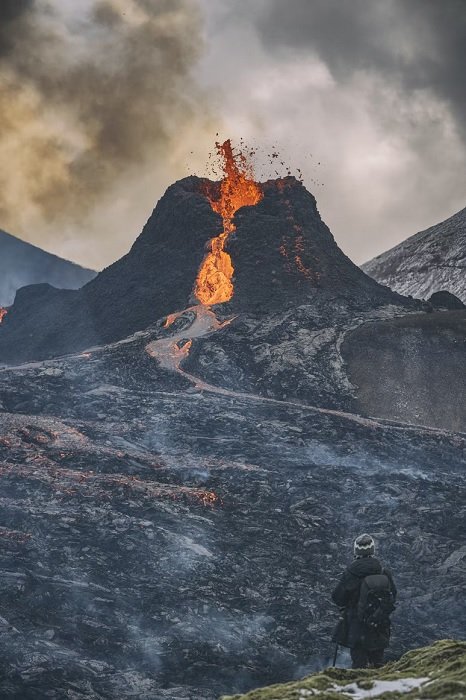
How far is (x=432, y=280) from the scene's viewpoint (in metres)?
140

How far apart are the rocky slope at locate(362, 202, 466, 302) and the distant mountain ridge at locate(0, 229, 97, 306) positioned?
239 ft

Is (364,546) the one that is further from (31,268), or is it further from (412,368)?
(31,268)

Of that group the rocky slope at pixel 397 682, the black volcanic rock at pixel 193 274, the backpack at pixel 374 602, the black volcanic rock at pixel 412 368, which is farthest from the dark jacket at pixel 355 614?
the black volcanic rock at pixel 193 274

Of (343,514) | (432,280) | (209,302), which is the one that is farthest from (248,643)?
(432,280)

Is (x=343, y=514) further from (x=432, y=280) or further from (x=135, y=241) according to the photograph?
(x=432, y=280)

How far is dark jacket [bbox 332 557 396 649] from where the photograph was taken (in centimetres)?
1120

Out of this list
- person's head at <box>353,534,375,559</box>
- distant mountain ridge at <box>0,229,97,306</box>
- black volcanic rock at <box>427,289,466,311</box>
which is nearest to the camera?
person's head at <box>353,534,375,559</box>

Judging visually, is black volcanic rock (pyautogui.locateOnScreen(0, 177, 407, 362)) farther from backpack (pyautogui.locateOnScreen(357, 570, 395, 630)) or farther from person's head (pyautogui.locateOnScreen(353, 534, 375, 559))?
backpack (pyautogui.locateOnScreen(357, 570, 395, 630))

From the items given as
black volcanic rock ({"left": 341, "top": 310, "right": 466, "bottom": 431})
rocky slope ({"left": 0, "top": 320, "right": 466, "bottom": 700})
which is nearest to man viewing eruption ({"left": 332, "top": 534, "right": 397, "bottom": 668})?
rocky slope ({"left": 0, "top": 320, "right": 466, "bottom": 700})

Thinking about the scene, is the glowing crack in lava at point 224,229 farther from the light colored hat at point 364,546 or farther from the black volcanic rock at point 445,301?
the light colored hat at point 364,546

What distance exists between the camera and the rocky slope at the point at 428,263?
136 metres

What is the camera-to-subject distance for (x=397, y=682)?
8367mm

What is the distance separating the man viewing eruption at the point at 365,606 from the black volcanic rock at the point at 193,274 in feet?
192

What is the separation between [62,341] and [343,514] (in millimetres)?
50642
